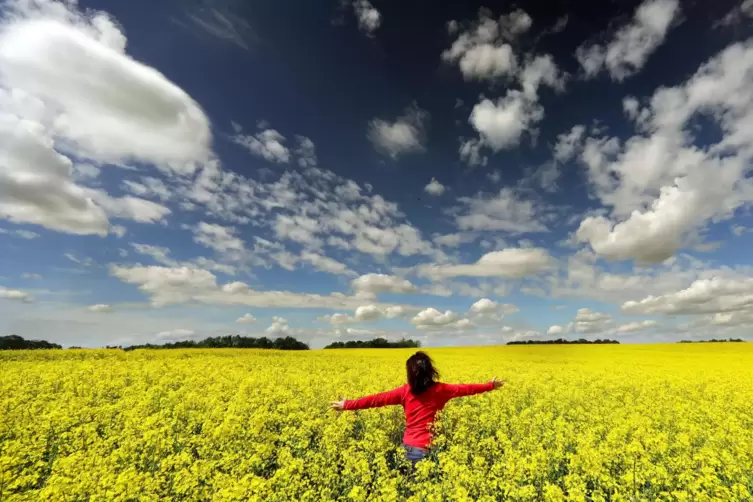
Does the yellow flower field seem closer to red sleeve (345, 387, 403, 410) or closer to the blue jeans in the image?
the blue jeans

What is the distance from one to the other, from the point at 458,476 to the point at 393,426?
3.57 m

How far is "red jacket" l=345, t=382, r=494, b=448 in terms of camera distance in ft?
18.8

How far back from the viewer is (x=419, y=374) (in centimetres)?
566

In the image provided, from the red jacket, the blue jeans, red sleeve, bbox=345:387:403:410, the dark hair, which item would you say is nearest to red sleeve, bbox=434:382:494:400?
the red jacket

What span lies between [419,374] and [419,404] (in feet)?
1.65

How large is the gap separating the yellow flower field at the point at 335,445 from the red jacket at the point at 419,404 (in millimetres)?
376

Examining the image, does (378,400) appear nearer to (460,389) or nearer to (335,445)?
(335,445)

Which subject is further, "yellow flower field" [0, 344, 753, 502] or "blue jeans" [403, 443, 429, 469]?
"blue jeans" [403, 443, 429, 469]

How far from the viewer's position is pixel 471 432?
7793 millimetres

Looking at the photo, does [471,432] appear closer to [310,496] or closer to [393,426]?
[393,426]

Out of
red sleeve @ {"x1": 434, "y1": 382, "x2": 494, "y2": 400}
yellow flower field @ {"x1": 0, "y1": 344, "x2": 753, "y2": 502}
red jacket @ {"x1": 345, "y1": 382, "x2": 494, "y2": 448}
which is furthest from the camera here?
red sleeve @ {"x1": 434, "y1": 382, "x2": 494, "y2": 400}

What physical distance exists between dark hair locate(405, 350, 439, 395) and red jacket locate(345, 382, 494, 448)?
5.2 inches

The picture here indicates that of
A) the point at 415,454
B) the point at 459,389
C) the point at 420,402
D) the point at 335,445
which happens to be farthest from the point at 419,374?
the point at 335,445

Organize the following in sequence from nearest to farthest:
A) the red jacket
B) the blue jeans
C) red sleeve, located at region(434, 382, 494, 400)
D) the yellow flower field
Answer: the yellow flower field < the blue jeans < the red jacket < red sleeve, located at region(434, 382, 494, 400)
